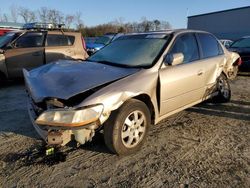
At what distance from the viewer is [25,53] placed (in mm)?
8664

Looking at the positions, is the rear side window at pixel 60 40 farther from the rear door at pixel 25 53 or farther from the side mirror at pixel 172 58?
the side mirror at pixel 172 58

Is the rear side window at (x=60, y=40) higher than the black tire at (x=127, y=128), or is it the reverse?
the rear side window at (x=60, y=40)

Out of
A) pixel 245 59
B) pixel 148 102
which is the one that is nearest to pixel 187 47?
pixel 148 102

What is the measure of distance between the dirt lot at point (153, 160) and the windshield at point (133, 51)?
3.92 feet

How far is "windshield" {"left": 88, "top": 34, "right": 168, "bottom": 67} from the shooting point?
4262 mm

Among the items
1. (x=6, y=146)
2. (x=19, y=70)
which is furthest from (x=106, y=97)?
(x=19, y=70)

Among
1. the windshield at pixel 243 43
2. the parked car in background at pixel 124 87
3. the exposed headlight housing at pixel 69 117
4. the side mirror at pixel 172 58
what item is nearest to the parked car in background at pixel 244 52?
the windshield at pixel 243 43

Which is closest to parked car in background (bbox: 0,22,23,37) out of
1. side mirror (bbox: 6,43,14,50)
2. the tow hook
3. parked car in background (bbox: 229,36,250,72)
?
side mirror (bbox: 6,43,14,50)

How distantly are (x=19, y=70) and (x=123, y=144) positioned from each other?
6.08 metres

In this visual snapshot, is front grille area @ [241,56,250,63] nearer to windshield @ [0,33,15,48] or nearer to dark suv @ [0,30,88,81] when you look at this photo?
dark suv @ [0,30,88,81]

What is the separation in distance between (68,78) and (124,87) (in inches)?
30.7

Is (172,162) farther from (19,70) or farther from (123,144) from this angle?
(19,70)

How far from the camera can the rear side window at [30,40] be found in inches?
342

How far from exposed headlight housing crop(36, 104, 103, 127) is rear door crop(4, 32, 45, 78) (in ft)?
19.5
